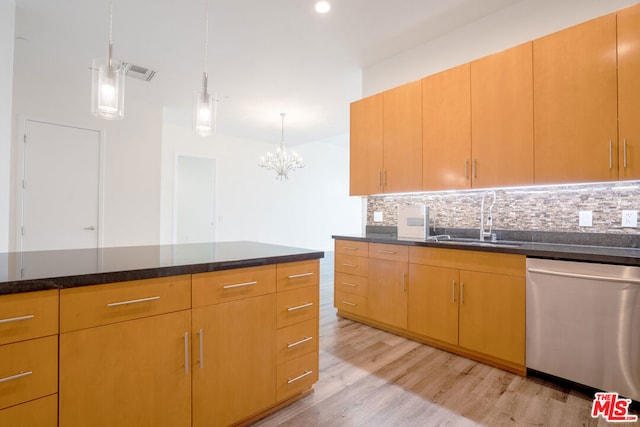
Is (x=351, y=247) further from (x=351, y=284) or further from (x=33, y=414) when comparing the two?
(x=33, y=414)

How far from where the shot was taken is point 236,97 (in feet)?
14.6

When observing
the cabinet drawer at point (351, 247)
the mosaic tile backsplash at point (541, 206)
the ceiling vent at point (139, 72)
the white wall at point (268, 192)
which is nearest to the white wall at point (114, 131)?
the ceiling vent at point (139, 72)

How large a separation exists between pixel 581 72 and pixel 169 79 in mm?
4247

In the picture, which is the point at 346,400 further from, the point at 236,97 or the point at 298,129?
the point at 298,129

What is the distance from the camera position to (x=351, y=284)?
3250 millimetres

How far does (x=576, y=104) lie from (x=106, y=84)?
2.94 meters

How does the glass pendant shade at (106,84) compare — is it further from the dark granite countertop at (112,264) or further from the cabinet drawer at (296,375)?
the cabinet drawer at (296,375)

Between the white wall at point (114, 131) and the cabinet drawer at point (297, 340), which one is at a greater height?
the white wall at point (114, 131)

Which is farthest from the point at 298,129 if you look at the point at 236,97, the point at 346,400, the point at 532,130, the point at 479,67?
the point at 346,400

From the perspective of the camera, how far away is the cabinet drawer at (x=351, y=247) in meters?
3.12

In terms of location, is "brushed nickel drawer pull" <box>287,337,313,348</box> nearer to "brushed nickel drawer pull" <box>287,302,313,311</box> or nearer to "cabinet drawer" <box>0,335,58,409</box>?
"brushed nickel drawer pull" <box>287,302,313,311</box>

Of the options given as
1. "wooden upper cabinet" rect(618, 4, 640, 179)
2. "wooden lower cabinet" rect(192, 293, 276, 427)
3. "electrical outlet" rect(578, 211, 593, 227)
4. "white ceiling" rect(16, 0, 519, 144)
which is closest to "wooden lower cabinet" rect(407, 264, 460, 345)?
"electrical outlet" rect(578, 211, 593, 227)

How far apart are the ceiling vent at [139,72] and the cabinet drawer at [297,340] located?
3.62m

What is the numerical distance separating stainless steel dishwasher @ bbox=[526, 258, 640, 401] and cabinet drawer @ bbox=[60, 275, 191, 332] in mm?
2224
